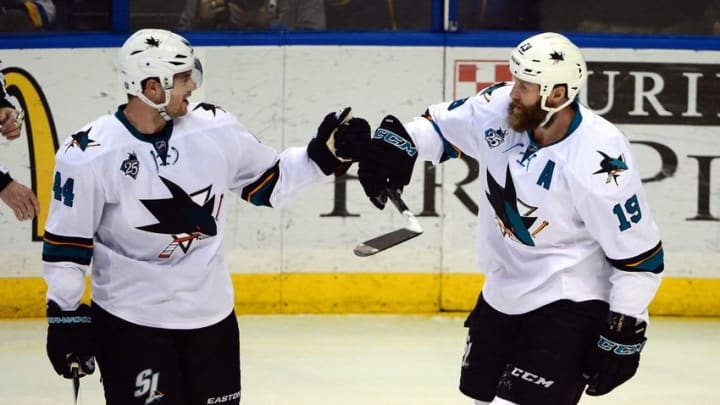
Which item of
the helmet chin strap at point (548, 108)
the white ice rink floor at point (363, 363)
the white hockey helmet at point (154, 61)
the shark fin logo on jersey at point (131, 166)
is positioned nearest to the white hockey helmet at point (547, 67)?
the helmet chin strap at point (548, 108)

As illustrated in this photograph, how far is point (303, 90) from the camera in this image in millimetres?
6918

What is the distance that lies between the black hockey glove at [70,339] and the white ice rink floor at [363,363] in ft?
5.49

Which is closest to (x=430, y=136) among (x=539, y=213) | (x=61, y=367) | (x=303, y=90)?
(x=539, y=213)

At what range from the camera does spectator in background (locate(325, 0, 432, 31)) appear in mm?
6969

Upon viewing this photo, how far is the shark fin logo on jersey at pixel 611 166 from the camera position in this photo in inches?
155

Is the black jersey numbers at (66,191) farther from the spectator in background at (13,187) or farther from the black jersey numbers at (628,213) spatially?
the black jersey numbers at (628,213)

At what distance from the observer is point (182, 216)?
12.9ft

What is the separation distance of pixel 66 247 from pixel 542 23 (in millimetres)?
3709

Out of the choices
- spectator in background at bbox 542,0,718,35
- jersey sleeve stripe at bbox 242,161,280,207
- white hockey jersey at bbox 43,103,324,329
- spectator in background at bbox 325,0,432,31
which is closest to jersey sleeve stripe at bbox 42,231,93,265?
white hockey jersey at bbox 43,103,324,329

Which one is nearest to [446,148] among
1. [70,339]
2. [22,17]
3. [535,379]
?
[535,379]

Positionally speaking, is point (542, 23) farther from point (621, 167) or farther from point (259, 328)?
point (621, 167)

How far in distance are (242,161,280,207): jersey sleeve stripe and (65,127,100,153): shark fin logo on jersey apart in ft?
1.67

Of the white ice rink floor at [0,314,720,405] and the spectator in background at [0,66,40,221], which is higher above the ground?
the spectator in background at [0,66,40,221]

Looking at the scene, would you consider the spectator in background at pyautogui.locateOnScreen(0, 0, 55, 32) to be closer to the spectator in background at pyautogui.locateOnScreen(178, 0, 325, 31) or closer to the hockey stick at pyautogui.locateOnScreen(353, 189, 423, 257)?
the spectator in background at pyautogui.locateOnScreen(178, 0, 325, 31)
